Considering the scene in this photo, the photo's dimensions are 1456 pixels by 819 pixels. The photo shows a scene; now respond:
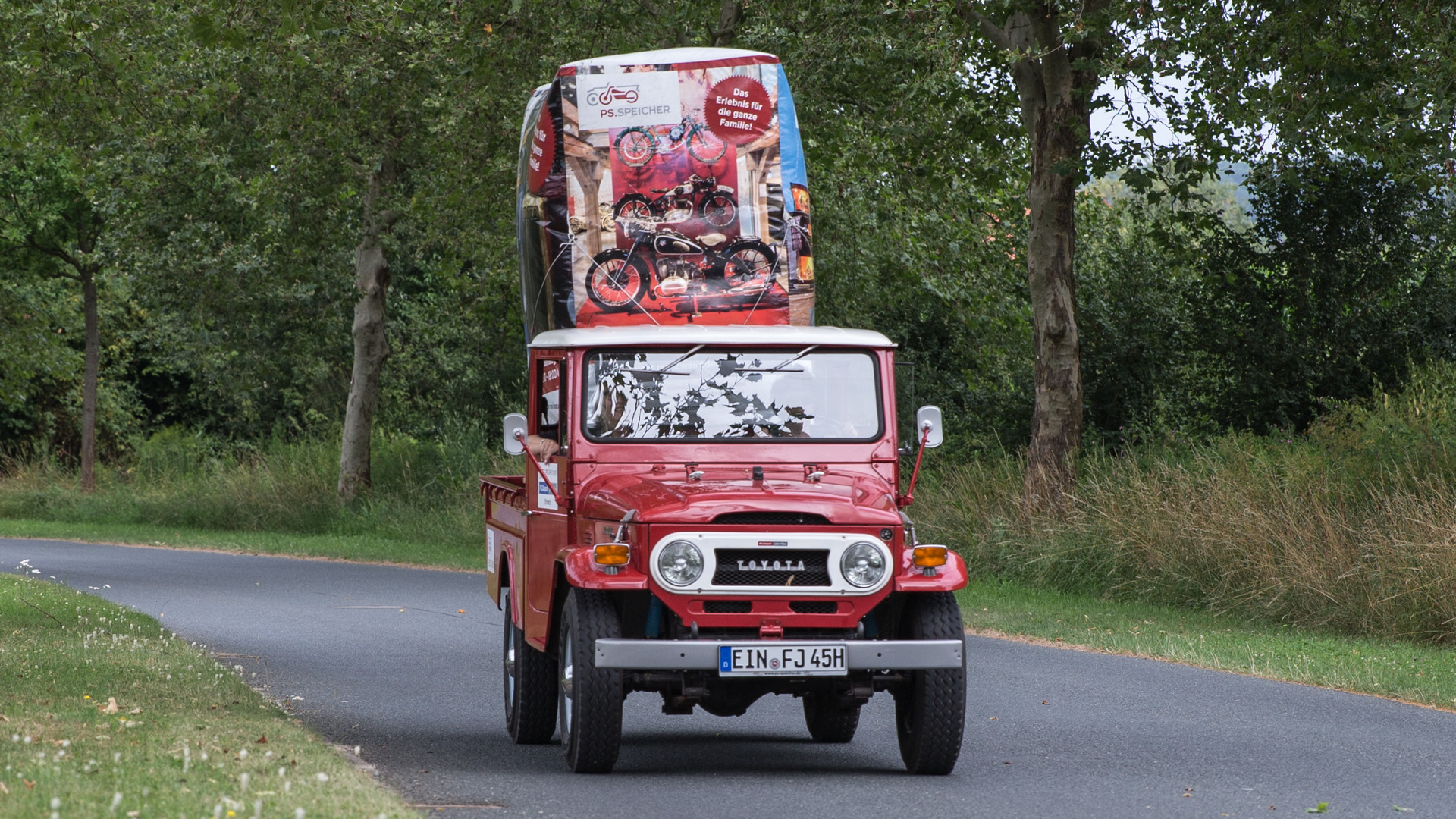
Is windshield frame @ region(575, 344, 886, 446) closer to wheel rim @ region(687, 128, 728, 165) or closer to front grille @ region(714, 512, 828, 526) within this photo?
front grille @ region(714, 512, 828, 526)

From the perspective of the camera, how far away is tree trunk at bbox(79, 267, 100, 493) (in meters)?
35.2

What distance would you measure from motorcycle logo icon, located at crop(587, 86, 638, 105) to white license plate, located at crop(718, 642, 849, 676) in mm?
4522

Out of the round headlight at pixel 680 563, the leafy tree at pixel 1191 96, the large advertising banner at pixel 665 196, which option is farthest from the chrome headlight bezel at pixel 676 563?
the leafy tree at pixel 1191 96

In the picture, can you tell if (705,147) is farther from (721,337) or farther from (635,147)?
(721,337)

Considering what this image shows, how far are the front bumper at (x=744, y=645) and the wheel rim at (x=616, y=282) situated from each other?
296cm

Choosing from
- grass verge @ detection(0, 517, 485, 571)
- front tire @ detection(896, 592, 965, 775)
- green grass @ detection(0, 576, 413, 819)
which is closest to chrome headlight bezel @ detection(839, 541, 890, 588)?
front tire @ detection(896, 592, 965, 775)

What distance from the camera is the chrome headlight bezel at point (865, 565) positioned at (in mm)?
7957

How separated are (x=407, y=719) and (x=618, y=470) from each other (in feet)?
7.49

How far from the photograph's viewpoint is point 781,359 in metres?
9.05

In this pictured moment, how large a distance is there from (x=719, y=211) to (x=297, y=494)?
2246 cm

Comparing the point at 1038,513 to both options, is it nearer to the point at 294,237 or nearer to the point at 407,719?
the point at 407,719

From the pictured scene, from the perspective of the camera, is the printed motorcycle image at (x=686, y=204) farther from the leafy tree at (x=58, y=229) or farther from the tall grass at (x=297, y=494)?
the leafy tree at (x=58, y=229)

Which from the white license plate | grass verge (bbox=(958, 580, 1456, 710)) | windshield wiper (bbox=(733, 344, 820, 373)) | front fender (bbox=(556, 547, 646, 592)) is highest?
windshield wiper (bbox=(733, 344, 820, 373))

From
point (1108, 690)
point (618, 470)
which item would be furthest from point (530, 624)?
point (1108, 690)
